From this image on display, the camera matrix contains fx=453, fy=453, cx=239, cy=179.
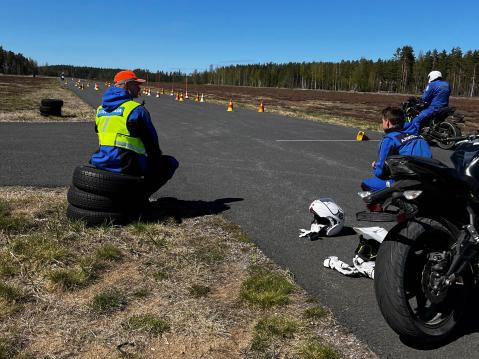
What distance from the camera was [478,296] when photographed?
392 cm

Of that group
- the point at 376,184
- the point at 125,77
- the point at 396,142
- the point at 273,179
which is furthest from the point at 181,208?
the point at 396,142

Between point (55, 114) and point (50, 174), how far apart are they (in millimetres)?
11176

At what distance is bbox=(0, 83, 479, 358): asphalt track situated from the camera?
12.2ft

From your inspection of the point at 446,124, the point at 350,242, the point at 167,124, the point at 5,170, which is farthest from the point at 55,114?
the point at 350,242

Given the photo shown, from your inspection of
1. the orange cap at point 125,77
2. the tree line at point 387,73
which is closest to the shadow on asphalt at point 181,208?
the orange cap at point 125,77

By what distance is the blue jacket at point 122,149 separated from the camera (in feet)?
17.5

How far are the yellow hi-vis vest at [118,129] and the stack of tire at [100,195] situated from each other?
0.37m

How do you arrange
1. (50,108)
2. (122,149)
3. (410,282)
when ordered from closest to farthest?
(410,282)
(122,149)
(50,108)

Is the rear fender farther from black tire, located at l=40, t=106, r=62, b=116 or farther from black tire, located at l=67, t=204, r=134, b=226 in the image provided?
black tire, located at l=40, t=106, r=62, b=116

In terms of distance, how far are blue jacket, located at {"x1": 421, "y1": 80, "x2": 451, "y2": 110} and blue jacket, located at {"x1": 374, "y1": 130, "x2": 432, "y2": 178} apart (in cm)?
798

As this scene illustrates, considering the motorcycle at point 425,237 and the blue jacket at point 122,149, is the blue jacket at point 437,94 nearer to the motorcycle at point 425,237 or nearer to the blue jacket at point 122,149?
the blue jacket at point 122,149

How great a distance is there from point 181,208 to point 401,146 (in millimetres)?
3072

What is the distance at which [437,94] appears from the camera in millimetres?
12172

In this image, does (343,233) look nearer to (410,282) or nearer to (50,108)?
(410,282)
